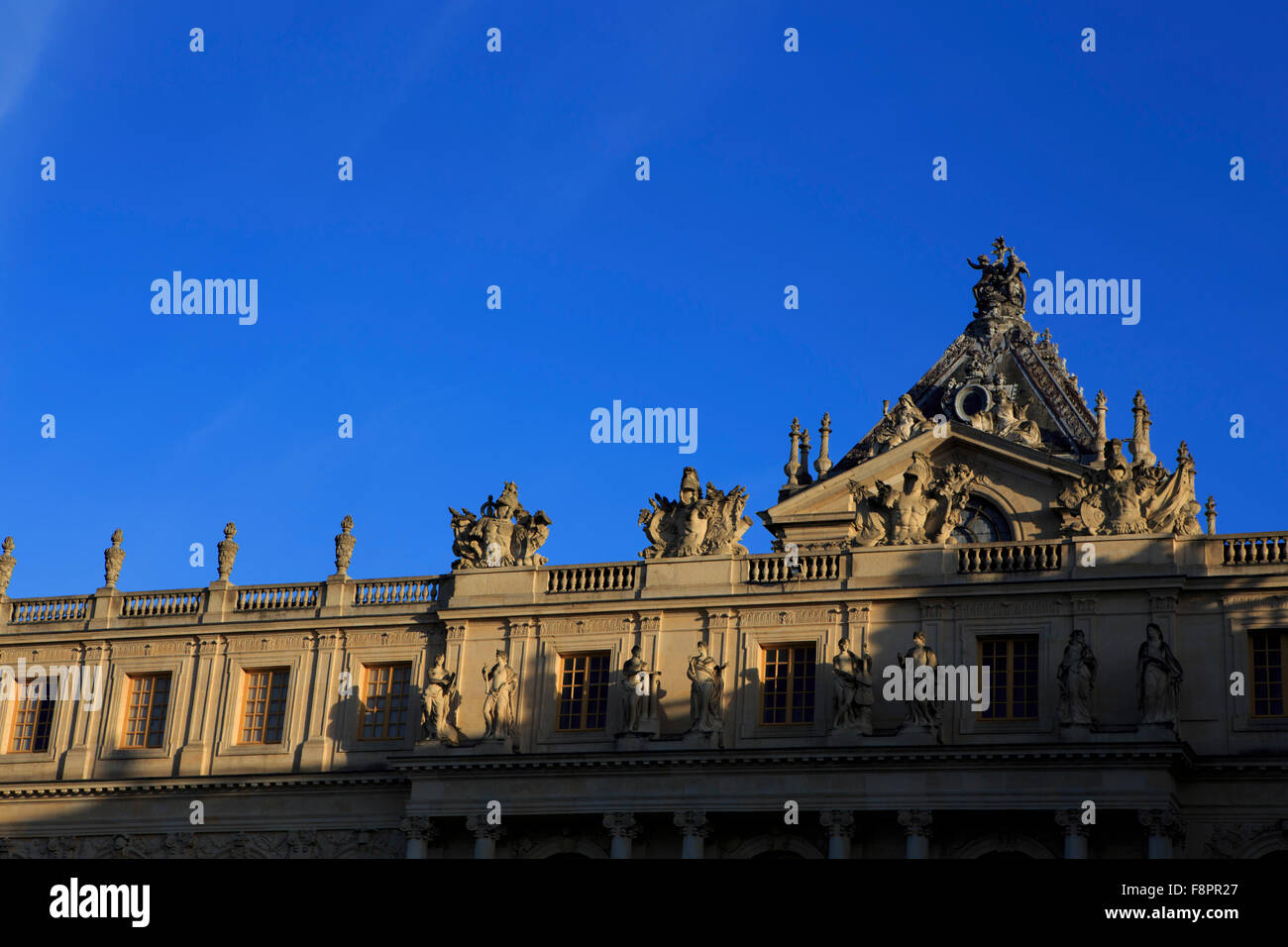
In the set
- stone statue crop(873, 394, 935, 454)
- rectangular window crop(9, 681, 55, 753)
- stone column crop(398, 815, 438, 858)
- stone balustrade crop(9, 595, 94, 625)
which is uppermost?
stone statue crop(873, 394, 935, 454)

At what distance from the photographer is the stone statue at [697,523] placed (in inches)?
1927

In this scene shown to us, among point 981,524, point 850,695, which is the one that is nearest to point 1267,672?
point 850,695

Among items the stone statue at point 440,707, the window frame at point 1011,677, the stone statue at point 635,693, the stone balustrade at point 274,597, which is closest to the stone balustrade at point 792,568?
the stone statue at point 635,693

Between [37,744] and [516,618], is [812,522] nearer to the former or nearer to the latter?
[516,618]

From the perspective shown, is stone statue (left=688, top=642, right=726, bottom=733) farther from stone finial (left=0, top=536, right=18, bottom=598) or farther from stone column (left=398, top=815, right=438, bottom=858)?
stone finial (left=0, top=536, right=18, bottom=598)

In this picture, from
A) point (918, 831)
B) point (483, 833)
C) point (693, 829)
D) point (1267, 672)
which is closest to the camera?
point (918, 831)

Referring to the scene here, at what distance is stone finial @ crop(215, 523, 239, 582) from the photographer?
54094 millimetres

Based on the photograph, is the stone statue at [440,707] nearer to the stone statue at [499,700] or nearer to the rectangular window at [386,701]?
the stone statue at [499,700]

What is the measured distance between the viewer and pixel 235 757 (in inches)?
2030

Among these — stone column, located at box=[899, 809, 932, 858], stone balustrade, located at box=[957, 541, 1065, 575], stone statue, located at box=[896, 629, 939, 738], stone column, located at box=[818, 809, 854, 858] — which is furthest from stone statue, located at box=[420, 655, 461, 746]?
stone balustrade, located at box=[957, 541, 1065, 575]

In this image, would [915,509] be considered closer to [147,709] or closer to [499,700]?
[499,700]

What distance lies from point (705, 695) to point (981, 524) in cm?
1481

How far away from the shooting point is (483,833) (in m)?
47.1

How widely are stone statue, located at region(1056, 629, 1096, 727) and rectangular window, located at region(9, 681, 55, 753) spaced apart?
2835cm
